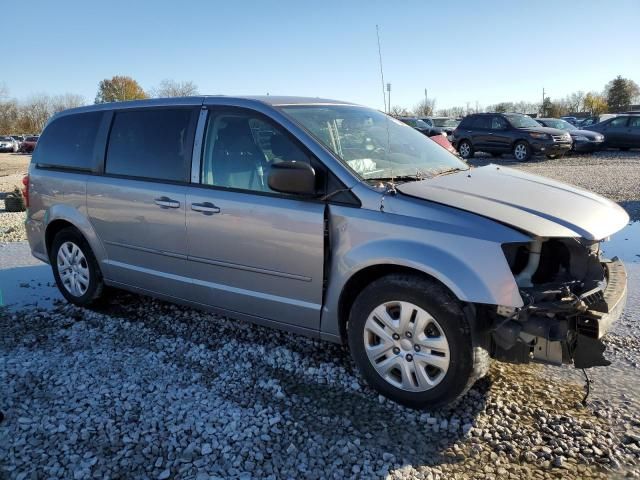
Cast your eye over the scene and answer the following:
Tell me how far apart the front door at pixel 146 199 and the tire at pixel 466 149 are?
17.0 m

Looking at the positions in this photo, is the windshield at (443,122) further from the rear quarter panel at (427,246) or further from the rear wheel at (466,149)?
the rear quarter panel at (427,246)

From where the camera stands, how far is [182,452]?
2762 mm

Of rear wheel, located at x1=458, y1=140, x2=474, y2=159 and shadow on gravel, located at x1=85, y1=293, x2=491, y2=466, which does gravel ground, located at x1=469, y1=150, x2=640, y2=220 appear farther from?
shadow on gravel, located at x1=85, y1=293, x2=491, y2=466

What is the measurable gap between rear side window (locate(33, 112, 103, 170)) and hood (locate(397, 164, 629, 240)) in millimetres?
3007

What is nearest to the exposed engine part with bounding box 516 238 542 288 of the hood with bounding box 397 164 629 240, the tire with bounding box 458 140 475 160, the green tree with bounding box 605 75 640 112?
the hood with bounding box 397 164 629 240

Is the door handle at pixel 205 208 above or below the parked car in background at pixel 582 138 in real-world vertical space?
below

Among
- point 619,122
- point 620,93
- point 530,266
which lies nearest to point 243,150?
point 530,266

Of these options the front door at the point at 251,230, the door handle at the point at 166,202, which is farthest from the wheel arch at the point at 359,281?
the door handle at the point at 166,202

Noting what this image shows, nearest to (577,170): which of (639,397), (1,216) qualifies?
(639,397)

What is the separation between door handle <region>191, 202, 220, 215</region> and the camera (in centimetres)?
371

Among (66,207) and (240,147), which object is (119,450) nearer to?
(240,147)

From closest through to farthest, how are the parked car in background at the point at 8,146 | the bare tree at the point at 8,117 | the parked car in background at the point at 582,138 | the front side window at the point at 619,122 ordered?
the parked car in background at the point at 582,138, the front side window at the point at 619,122, the parked car in background at the point at 8,146, the bare tree at the point at 8,117

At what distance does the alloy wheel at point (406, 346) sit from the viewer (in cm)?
297

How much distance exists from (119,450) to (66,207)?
2768 mm
